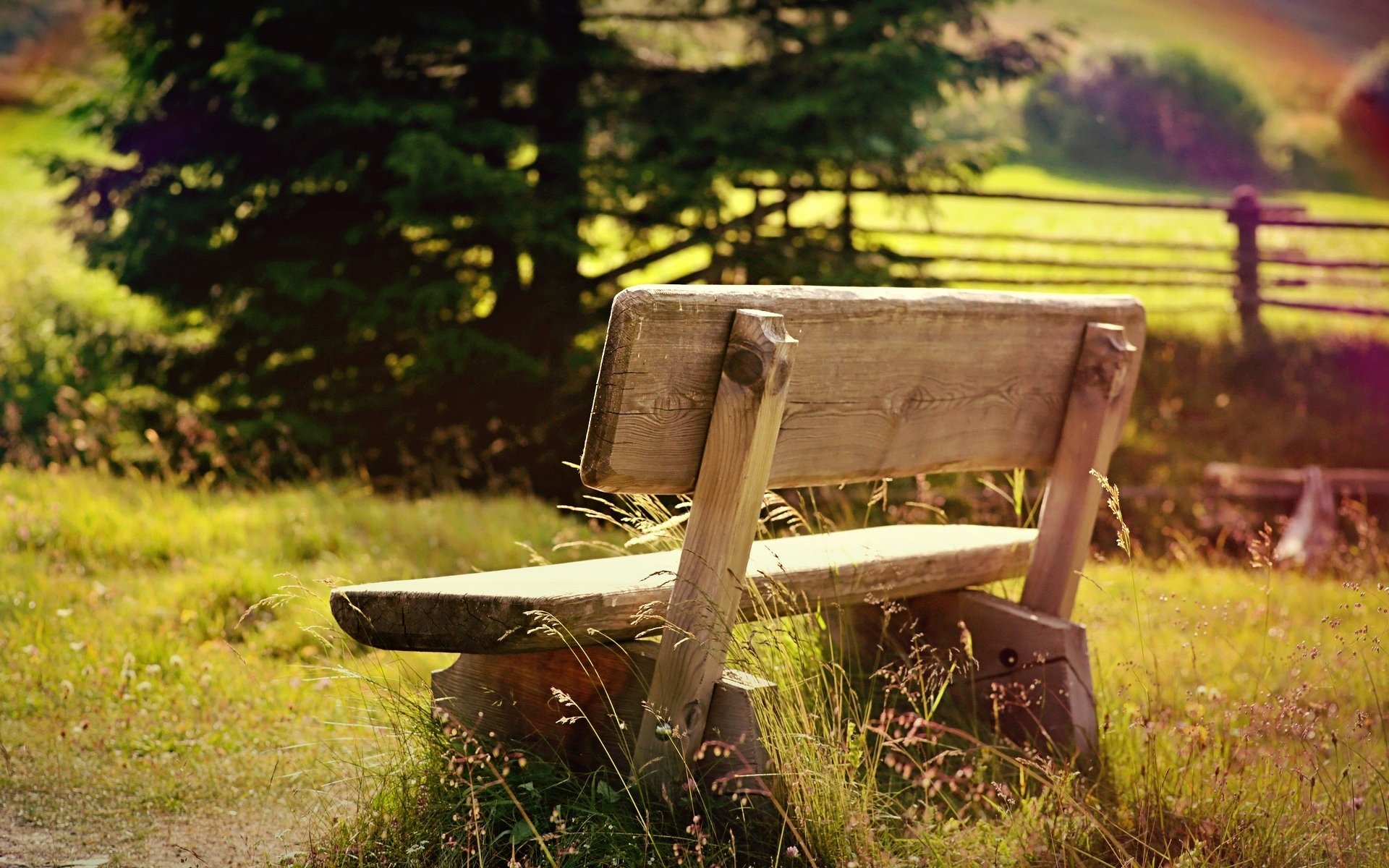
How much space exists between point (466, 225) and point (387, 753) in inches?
180

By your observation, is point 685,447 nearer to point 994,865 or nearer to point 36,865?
point 994,865

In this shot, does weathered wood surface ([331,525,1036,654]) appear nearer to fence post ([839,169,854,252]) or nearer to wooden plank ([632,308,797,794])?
wooden plank ([632,308,797,794])

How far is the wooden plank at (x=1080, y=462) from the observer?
301 centimetres

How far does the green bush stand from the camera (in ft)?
92.8

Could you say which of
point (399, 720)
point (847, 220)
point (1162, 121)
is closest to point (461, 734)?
point (399, 720)

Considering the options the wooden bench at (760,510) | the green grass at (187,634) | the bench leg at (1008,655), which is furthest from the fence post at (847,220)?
the bench leg at (1008,655)

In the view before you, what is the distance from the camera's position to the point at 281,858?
8.39 feet

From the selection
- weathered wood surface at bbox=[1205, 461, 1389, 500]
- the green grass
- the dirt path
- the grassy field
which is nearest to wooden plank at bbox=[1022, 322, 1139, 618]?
the grassy field

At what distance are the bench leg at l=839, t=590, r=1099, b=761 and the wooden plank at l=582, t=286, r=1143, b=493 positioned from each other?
42 cm

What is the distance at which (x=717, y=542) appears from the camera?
7.19ft

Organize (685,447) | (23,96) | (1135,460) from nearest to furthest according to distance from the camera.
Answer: (685,447) < (1135,460) < (23,96)

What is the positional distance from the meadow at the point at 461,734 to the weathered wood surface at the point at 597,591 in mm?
195

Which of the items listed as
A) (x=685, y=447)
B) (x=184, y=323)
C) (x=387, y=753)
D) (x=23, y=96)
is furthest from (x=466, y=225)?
(x=23, y=96)

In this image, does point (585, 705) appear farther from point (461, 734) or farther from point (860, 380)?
point (860, 380)
